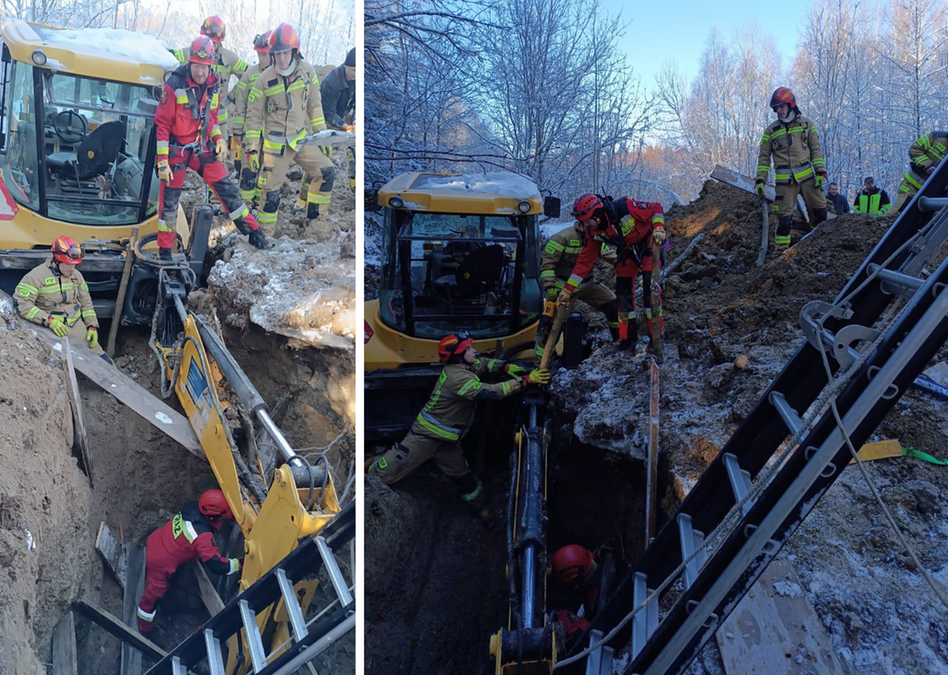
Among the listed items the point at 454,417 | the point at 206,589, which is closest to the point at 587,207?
the point at 454,417

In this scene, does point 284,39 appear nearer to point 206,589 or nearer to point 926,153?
point 206,589

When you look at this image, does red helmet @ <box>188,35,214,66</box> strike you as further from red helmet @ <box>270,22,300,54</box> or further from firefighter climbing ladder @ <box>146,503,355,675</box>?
firefighter climbing ladder @ <box>146,503,355,675</box>

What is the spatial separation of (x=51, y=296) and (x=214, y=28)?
2134 mm

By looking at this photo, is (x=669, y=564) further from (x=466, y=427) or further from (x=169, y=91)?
(x=169, y=91)

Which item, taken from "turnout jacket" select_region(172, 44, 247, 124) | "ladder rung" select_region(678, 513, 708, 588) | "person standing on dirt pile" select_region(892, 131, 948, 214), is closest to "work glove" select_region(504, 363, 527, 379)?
"ladder rung" select_region(678, 513, 708, 588)

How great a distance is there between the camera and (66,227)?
14.3 feet

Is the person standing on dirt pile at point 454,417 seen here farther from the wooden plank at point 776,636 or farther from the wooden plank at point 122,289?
the wooden plank at point 776,636

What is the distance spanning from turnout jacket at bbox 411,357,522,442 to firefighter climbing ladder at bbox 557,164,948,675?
2230mm

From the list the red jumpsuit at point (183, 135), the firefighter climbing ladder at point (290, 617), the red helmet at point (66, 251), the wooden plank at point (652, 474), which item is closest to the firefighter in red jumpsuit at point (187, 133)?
the red jumpsuit at point (183, 135)

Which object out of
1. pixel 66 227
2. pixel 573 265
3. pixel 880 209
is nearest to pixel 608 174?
pixel 880 209

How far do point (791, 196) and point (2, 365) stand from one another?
6188 millimetres

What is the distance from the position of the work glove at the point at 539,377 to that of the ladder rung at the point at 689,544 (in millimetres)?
2302

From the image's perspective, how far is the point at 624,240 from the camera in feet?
15.9

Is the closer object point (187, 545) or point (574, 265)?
point (187, 545)
